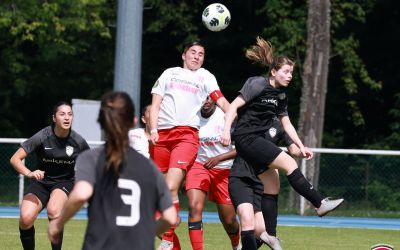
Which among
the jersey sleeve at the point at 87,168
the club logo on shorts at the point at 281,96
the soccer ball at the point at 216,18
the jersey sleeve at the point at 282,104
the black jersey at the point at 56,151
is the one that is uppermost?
the soccer ball at the point at 216,18

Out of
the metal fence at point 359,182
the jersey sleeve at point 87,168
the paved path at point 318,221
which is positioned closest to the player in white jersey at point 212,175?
the jersey sleeve at point 87,168

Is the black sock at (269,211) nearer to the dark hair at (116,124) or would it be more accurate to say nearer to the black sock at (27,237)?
the black sock at (27,237)

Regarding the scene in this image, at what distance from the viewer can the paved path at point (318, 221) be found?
1742 cm

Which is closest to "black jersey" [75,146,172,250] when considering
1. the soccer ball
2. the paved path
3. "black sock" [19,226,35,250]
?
"black sock" [19,226,35,250]

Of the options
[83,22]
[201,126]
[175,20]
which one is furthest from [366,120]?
[201,126]

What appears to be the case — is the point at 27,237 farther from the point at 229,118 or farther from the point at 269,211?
the point at 229,118

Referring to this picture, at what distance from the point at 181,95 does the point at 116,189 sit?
4798 millimetres

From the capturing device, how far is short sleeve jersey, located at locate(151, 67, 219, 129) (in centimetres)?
1037

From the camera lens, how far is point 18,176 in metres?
19.9

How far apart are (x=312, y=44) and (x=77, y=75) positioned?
9.89 m

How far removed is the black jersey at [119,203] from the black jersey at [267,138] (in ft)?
13.4

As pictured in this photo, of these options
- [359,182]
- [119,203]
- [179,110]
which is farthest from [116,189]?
[359,182]

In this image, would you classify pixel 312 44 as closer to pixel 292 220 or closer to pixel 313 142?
pixel 313 142

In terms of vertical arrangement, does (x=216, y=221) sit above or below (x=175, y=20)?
below
